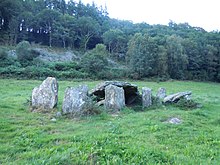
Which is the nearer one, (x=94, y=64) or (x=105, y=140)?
(x=105, y=140)

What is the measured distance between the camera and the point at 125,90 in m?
14.1

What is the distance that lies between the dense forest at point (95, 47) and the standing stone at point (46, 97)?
85.2 ft

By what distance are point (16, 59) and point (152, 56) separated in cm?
2622

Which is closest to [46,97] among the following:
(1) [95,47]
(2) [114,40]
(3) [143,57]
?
(3) [143,57]

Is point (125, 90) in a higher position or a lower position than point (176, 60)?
lower

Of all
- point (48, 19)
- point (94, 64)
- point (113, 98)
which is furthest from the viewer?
point (48, 19)

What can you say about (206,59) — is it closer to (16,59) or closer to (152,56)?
(152,56)

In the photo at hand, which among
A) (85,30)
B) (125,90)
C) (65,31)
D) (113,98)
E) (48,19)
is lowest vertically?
(113,98)

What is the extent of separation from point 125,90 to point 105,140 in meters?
7.79

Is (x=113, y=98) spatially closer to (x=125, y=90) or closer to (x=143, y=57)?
A: (x=125, y=90)

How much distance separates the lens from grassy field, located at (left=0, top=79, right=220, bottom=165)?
531 centimetres

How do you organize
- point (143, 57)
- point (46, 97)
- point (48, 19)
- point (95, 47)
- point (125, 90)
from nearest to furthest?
point (46, 97), point (125, 90), point (143, 57), point (95, 47), point (48, 19)

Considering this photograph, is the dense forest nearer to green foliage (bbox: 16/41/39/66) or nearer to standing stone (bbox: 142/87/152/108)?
green foliage (bbox: 16/41/39/66)

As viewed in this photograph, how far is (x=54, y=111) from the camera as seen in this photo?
1055 cm
